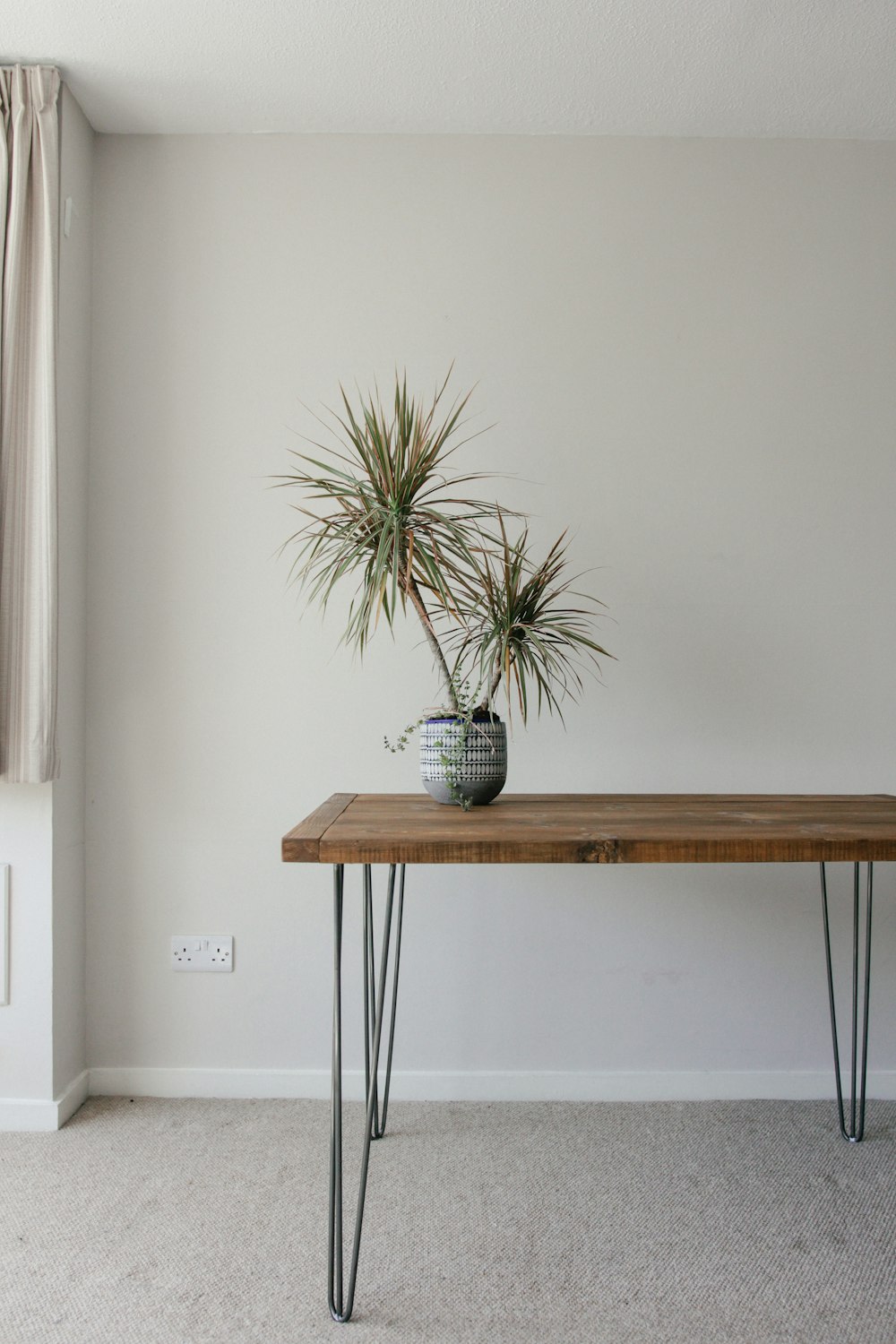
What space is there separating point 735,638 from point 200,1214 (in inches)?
67.7

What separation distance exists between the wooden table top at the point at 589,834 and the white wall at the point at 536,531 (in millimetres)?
527

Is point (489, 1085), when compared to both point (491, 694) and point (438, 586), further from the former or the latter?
point (438, 586)

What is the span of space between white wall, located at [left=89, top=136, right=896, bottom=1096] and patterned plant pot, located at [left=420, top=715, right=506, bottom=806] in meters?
0.47

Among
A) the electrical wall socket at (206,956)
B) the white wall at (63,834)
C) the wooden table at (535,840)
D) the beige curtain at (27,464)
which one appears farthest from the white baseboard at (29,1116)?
the wooden table at (535,840)

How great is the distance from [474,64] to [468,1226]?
2.40 metres

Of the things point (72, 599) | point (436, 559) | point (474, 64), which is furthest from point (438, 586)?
point (474, 64)

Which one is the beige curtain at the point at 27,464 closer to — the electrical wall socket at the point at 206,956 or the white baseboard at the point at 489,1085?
the electrical wall socket at the point at 206,956

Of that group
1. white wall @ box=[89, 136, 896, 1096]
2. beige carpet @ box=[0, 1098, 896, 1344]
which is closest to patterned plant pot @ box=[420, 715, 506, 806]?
white wall @ box=[89, 136, 896, 1096]

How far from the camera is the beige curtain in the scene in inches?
79.4

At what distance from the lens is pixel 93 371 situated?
2.31m

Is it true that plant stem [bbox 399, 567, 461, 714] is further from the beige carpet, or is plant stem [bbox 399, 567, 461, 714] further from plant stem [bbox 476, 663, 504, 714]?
the beige carpet

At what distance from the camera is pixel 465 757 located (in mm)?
1792

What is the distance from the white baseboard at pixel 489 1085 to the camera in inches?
88.4

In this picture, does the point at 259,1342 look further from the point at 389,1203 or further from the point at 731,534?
the point at 731,534
